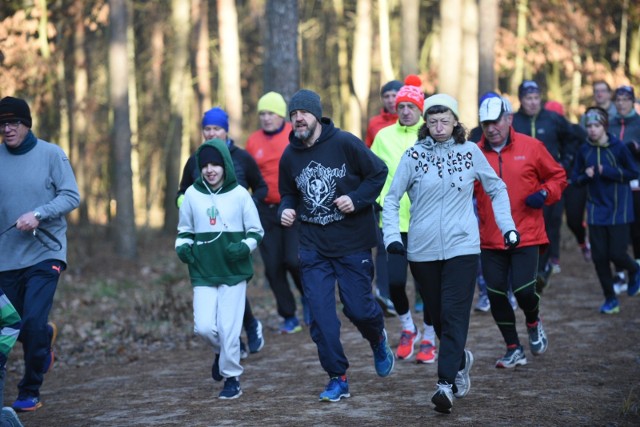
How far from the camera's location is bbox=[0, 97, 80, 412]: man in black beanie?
8.20 meters

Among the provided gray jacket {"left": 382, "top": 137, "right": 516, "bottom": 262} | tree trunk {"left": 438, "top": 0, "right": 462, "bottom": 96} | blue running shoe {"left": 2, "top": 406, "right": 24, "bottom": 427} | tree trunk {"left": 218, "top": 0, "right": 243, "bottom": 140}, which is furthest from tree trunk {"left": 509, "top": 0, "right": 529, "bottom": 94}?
blue running shoe {"left": 2, "top": 406, "right": 24, "bottom": 427}

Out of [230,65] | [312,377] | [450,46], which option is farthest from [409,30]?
[312,377]

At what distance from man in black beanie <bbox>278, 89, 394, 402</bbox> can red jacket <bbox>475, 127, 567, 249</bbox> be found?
1.14 metres

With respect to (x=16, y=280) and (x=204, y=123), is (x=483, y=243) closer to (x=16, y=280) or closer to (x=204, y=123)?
(x=204, y=123)

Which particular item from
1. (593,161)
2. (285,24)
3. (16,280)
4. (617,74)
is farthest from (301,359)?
(617,74)

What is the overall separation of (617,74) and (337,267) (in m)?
21.2

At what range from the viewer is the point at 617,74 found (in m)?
27.3

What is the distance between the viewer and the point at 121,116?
73.9ft

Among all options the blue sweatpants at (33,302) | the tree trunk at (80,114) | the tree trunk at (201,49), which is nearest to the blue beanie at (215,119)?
the blue sweatpants at (33,302)

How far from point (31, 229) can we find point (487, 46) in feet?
48.5

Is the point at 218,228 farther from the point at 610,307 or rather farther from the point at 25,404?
the point at 610,307

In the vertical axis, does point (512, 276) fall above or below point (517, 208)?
below

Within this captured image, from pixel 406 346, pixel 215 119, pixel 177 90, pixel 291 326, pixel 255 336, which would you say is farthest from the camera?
pixel 177 90

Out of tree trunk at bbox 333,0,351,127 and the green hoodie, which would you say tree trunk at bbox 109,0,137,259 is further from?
the green hoodie
